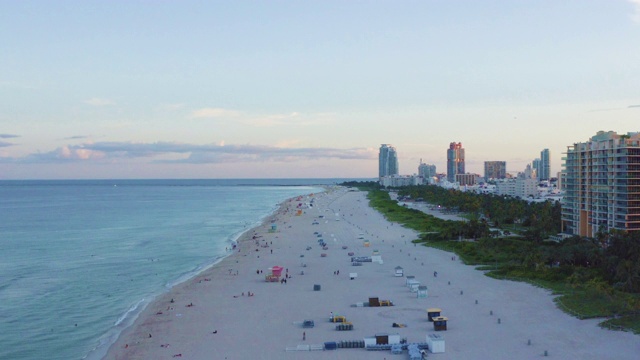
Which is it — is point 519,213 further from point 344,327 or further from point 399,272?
point 344,327

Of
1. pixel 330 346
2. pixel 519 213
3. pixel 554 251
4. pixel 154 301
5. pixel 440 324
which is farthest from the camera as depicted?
pixel 519 213

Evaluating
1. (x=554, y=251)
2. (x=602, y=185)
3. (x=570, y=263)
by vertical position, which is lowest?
(x=570, y=263)

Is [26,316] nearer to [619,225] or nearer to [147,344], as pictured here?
[147,344]

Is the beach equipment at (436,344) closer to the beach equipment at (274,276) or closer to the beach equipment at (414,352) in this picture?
the beach equipment at (414,352)

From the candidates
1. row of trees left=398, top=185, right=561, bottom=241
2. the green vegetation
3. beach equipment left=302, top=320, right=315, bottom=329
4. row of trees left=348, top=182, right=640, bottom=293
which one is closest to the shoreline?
beach equipment left=302, top=320, right=315, bottom=329

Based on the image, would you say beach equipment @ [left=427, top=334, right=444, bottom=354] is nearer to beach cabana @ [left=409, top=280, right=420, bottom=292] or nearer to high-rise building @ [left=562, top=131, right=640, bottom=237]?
beach cabana @ [left=409, top=280, right=420, bottom=292]

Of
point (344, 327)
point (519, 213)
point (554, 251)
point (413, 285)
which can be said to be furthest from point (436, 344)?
point (519, 213)
